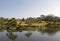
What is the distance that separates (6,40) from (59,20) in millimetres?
14320

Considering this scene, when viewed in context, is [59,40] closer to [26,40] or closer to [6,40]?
[26,40]

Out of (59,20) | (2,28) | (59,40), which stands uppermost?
(59,20)

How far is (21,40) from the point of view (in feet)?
34.3

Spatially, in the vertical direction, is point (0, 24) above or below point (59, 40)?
above

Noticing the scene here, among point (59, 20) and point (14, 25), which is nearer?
point (14, 25)

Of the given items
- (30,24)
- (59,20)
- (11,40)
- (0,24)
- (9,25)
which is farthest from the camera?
(59,20)

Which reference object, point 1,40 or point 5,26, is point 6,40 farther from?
point 5,26

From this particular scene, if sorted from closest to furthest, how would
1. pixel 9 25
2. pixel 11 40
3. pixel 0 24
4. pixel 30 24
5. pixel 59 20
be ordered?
pixel 11 40
pixel 9 25
pixel 0 24
pixel 30 24
pixel 59 20

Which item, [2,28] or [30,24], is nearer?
[2,28]

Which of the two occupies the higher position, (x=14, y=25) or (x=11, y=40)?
(x=14, y=25)

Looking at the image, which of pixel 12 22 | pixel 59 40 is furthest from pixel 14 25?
pixel 59 40

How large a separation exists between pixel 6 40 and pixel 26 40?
154 centimetres

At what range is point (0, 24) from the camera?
721 inches

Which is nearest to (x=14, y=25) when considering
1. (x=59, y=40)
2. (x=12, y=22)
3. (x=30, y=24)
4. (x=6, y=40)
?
(x=12, y=22)
